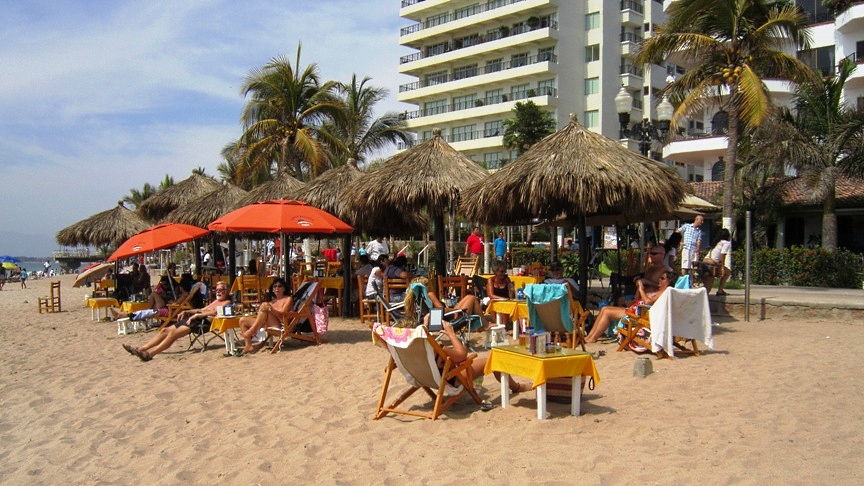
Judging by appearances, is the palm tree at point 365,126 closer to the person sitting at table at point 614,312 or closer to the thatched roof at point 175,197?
the thatched roof at point 175,197

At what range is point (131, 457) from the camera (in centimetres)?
526

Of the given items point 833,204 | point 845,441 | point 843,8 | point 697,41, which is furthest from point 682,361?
point 843,8

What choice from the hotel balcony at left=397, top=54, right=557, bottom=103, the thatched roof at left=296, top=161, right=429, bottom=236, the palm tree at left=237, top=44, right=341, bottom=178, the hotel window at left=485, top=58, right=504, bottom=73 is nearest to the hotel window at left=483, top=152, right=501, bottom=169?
A: the hotel balcony at left=397, top=54, right=557, bottom=103

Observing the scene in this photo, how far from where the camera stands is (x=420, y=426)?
18.0ft

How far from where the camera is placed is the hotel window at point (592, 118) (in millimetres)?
43969

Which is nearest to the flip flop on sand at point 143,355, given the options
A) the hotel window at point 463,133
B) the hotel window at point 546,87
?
the hotel window at point 546,87

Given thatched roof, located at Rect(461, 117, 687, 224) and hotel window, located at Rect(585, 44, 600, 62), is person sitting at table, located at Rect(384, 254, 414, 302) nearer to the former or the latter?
thatched roof, located at Rect(461, 117, 687, 224)

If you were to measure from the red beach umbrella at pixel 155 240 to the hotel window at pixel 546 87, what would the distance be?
114ft

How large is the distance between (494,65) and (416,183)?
38262 millimetres

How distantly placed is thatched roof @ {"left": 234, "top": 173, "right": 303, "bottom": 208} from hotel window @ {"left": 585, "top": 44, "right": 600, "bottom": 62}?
114 feet

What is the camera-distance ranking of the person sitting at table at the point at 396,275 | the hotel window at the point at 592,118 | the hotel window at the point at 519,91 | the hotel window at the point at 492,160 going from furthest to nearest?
the hotel window at the point at 492,160 < the hotel window at the point at 519,91 < the hotel window at the point at 592,118 < the person sitting at table at the point at 396,275

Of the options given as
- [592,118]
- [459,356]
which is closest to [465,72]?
[592,118]

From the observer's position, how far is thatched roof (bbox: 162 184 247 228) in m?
15.9

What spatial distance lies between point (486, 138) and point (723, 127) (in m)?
18.1
